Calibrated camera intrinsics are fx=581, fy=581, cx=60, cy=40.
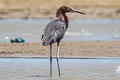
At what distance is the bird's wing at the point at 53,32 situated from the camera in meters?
12.2

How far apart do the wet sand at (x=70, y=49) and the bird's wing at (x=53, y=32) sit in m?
3.58

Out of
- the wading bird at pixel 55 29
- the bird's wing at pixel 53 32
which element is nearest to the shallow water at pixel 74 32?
the wading bird at pixel 55 29

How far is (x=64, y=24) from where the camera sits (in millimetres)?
12516

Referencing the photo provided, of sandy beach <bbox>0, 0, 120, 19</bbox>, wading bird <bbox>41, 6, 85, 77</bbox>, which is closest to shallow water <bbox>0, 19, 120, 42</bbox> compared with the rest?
wading bird <bbox>41, 6, 85, 77</bbox>

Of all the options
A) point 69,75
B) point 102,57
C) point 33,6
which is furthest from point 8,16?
point 69,75

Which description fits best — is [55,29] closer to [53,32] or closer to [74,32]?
[53,32]

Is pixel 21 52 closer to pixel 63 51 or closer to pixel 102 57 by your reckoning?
pixel 63 51

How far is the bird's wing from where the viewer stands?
40.0ft

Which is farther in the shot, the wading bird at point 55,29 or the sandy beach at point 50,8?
the sandy beach at point 50,8

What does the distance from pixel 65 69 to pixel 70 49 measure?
387 centimetres

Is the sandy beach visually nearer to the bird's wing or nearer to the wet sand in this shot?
the wet sand

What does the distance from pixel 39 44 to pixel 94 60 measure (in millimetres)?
4209

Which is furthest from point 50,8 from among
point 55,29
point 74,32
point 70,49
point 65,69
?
point 55,29

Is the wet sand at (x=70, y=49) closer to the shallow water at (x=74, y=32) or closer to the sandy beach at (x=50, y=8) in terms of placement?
the shallow water at (x=74, y=32)
